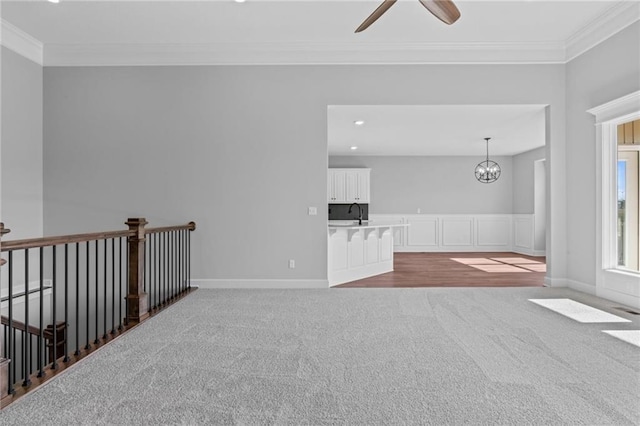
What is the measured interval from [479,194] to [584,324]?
7.16m

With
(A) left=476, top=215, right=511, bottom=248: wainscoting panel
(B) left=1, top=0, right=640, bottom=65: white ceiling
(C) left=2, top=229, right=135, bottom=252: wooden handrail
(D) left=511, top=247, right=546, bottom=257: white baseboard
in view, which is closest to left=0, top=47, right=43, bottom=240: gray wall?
(B) left=1, top=0, right=640, bottom=65: white ceiling

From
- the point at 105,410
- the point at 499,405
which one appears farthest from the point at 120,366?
the point at 499,405

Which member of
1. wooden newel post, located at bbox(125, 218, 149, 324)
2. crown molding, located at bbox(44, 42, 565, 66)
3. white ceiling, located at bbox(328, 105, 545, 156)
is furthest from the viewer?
white ceiling, located at bbox(328, 105, 545, 156)

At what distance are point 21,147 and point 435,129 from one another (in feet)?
20.6

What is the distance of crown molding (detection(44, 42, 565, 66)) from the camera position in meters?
4.72

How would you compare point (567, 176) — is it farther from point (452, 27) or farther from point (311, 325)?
point (311, 325)

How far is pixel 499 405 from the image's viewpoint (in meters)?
1.86

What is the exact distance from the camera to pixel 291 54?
4.77 meters

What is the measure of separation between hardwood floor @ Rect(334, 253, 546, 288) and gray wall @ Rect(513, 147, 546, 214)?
161 centimetres

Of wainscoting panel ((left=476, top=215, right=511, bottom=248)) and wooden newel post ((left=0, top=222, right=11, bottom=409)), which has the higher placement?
wainscoting panel ((left=476, top=215, right=511, bottom=248))

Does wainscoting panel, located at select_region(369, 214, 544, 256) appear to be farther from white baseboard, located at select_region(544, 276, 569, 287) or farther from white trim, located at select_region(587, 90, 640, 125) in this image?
white trim, located at select_region(587, 90, 640, 125)

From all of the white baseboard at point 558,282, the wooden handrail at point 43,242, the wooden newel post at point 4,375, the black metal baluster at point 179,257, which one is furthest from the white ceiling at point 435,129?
the wooden newel post at point 4,375

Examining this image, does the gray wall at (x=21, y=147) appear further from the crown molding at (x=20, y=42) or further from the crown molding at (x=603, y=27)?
the crown molding at (x=603, y=27)

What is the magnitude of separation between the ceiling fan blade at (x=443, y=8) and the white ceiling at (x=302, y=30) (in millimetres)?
1313
